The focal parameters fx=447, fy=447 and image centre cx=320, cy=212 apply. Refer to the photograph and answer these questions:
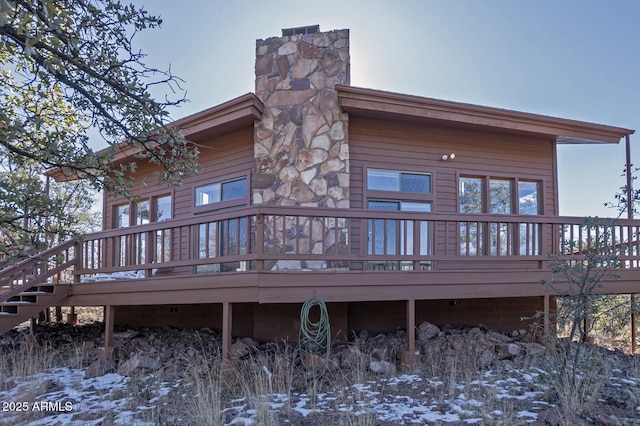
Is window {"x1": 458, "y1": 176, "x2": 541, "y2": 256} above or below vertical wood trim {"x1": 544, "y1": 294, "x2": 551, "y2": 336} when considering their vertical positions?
above

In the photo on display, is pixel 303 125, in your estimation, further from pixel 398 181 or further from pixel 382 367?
pixel 382 367

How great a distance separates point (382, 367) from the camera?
5.30m

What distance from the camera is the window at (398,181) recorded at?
7289 mm

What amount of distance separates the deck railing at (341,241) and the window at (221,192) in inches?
21.7

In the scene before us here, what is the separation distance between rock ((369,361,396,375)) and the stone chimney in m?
2.41

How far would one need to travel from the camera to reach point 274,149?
22.9 feet

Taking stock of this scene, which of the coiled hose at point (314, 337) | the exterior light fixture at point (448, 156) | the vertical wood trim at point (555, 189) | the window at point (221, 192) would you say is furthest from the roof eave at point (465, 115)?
the coiled hose at point (314, 337)

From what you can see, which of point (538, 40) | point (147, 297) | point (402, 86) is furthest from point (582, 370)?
point (402, 86)

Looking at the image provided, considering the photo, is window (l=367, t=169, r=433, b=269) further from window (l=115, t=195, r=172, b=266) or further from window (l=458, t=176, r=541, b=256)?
window (l=115, t=195, r=172, b=266)

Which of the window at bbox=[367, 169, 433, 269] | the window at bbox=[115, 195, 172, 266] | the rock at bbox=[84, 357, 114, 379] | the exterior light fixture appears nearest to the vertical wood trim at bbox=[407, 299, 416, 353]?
the window at bbox=[367, 169, 433, 269]

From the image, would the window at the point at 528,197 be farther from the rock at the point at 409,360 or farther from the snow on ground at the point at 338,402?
the rock at the point at 409,360

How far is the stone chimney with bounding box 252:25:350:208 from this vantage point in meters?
6.82

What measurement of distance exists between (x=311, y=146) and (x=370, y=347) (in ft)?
10.1

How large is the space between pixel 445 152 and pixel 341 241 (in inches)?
103
